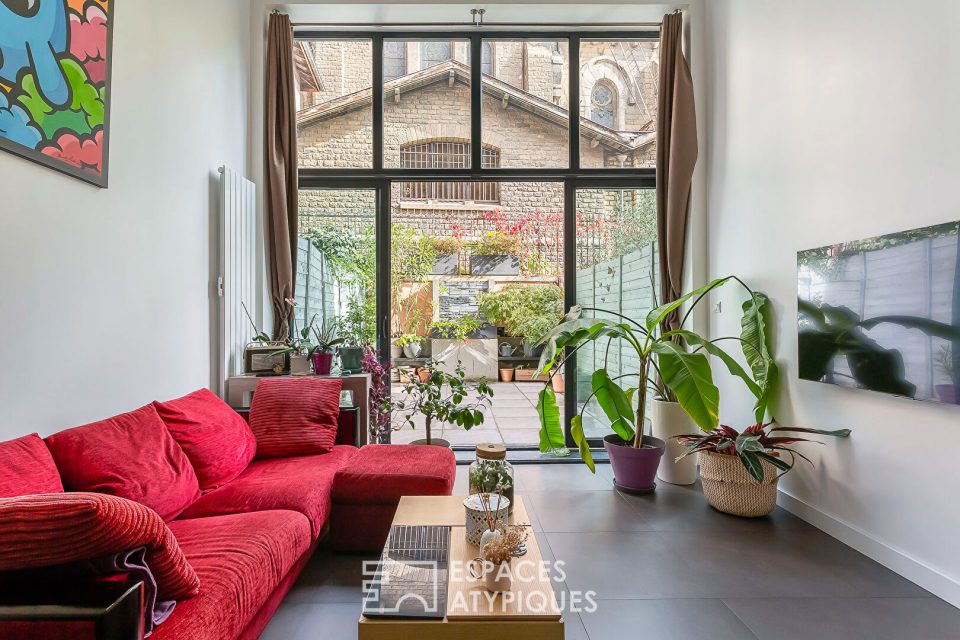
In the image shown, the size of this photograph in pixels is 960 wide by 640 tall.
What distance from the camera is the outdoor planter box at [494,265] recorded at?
543 cm

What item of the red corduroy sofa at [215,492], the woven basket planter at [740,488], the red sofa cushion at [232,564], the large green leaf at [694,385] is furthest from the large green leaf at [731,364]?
the red sofa cushion at [232,564]

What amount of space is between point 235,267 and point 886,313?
12.2ft

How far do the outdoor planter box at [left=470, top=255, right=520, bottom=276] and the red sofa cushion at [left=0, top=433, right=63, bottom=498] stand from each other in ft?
13.7

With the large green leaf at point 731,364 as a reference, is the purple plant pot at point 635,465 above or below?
below

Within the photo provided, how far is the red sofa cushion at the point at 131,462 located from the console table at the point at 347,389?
105 cm

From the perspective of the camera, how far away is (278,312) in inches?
144

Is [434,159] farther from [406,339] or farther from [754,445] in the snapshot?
[754,445]

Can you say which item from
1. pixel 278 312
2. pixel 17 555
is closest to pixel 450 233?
pixel 278 312

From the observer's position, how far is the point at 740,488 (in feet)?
8.90

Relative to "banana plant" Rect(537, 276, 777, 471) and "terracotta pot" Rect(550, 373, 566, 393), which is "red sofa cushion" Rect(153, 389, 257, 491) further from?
"terracotta pot" Rect(550, 373, 566, 393)

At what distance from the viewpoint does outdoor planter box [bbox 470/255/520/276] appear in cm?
543

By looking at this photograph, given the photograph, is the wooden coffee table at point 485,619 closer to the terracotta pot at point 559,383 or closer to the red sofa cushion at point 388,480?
the red sofa cushion at point 388,480

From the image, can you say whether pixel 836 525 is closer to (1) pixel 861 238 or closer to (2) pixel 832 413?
(2) pixel 832 413

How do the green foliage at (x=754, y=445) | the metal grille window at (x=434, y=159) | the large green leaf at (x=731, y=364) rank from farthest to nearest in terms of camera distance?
the metal grille window at (x=434, y=159) < the large green leaf at (x=731, y=364) < the green foliage at (x=754, y=445)
